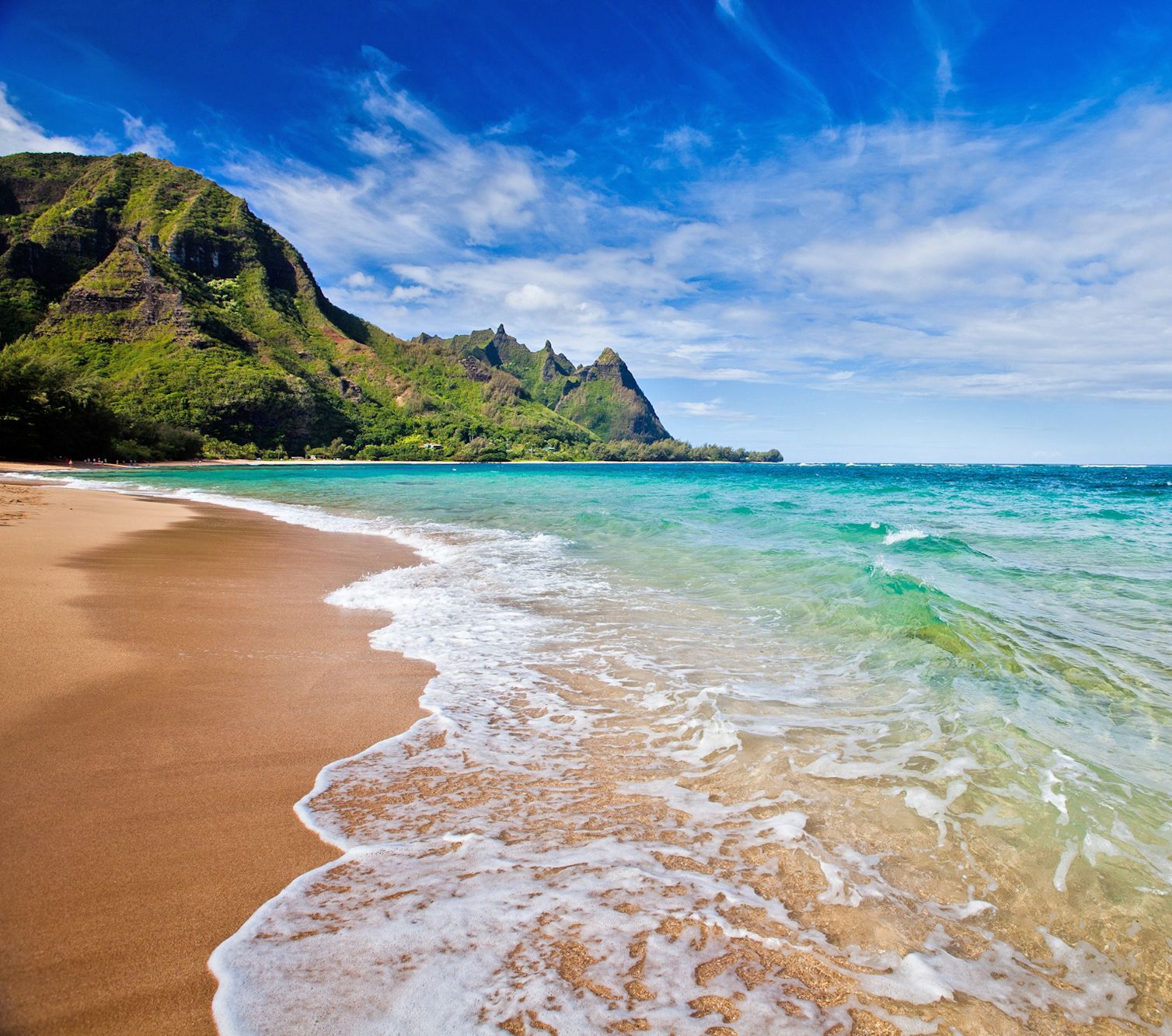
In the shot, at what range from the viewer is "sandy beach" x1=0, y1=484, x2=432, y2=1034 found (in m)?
1.93

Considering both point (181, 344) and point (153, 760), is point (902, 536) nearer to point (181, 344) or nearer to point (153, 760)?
point (153, 760)

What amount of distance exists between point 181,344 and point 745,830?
378ft

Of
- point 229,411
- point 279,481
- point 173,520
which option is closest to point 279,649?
point 173,520

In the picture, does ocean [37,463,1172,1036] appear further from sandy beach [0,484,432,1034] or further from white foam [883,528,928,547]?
white foam [883,528,928,547]

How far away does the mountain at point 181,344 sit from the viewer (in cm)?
6056

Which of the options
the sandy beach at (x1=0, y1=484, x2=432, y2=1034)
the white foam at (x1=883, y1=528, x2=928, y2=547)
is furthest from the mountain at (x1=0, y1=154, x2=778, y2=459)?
the white foam at (x1=883, y1=528, x2=928, y2=547)

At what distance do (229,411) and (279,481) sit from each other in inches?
2454

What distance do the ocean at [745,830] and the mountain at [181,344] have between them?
56822 mm

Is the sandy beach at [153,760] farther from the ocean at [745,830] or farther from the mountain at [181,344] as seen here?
the mountain at [181,344]

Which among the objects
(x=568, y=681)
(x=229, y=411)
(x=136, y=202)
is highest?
(x=136, y=202)

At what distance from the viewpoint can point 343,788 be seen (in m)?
3.36

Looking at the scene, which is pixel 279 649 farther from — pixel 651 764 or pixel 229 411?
pixel 229 411

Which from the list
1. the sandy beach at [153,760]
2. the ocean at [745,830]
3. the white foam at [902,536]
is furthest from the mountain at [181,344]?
the white foam at [902,536]

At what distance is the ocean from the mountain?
Result: 56.8m
